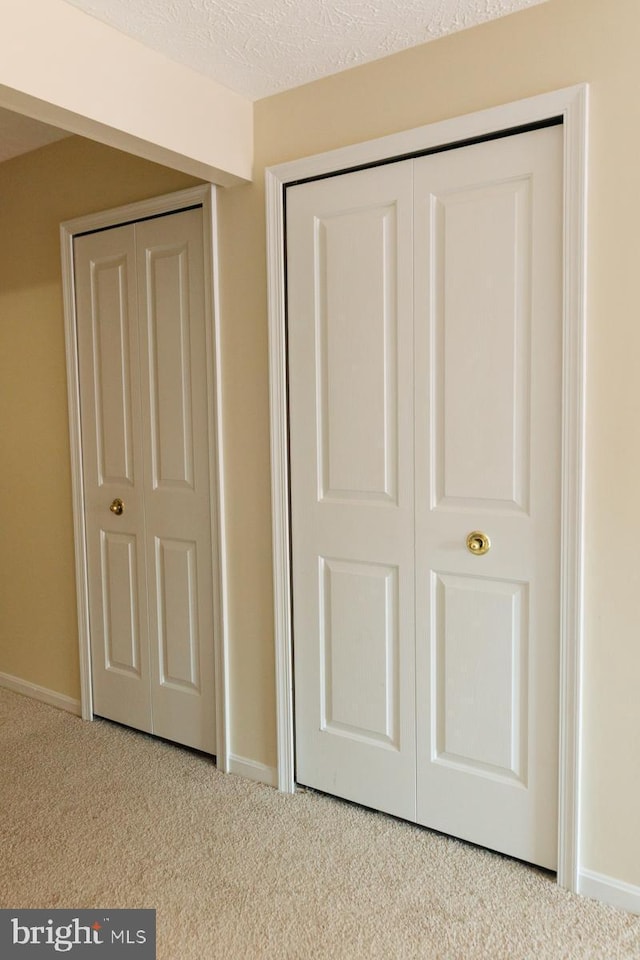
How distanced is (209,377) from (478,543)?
1108 mm

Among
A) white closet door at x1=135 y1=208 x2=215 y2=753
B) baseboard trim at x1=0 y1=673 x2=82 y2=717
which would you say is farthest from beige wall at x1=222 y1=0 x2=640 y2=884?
baseboard trim at x1=0 y1=673 x2=82 y2=717

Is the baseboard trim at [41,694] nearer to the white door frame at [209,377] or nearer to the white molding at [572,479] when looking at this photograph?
the white door frame at [209,377]

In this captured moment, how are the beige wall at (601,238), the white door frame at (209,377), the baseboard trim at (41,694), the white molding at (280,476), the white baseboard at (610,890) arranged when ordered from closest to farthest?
the beige wall at (601,238) < the white baseboard at (610,890) < the white molding at (280,476) < the white door frame at (209,377) < the baseboard trim at (41,694)

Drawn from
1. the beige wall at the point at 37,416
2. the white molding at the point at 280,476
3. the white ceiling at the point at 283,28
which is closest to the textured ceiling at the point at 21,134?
the beige wall at the point at 37,416

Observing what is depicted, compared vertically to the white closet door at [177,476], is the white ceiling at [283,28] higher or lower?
higher

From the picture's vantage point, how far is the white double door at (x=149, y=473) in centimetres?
269

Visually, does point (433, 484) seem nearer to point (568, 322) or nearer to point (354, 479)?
point (354, 479)

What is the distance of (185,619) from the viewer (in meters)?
2.81

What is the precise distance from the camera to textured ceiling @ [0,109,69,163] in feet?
8.96

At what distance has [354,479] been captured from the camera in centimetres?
230

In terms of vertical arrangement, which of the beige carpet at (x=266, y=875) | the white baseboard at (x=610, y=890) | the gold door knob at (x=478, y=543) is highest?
the gold door knob at (x=478, y=543)

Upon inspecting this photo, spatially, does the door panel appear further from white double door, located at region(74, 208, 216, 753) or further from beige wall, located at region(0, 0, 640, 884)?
white double door, located at region(74, 208, 216, 753)

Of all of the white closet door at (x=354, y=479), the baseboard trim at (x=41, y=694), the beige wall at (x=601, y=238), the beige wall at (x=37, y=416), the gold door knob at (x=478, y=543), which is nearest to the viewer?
the beige wall at (x=601, y=238)

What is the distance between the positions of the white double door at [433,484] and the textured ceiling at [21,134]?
3.85 ft
